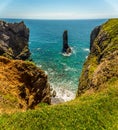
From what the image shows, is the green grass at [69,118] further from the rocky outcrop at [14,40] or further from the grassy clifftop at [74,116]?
the rocky outcrop at [14,40]

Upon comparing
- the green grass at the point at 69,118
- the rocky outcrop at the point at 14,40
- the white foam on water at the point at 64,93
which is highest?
the green grass at the point at 69,118

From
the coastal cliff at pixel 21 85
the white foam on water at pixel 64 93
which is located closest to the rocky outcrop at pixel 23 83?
the coastal cliff at pixel 21 85

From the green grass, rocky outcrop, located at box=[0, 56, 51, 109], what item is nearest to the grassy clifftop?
the green grass

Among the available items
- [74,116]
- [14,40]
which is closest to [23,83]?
[74,116]

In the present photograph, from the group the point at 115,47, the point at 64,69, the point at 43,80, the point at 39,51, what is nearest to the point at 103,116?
the point at 43,80

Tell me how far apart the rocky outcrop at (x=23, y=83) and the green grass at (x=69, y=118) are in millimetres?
7391

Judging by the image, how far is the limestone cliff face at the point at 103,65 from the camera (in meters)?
37.2

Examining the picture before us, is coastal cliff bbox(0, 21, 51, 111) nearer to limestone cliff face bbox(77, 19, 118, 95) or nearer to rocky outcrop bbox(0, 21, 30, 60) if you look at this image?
limestone cliff face bbox(77, 19, 118, 95)

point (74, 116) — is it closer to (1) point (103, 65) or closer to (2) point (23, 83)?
(2) point (23, 83)

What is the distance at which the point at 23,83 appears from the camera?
36875 millimetres

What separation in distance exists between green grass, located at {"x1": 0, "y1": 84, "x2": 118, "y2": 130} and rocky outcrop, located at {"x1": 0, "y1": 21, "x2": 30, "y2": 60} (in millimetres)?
75096

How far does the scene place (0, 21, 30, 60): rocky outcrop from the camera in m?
101

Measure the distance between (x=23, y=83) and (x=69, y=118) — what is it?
1536 cm

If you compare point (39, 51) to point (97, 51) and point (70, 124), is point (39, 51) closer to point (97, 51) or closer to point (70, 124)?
point (97, 51)
